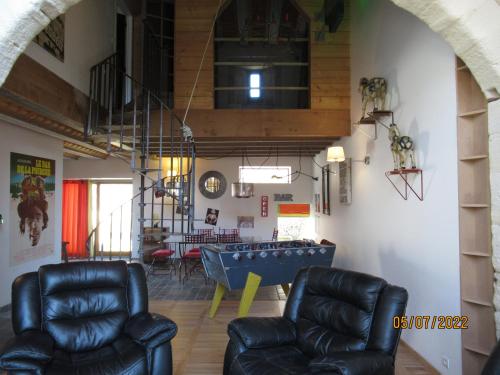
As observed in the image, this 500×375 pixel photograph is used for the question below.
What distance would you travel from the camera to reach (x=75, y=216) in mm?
8742

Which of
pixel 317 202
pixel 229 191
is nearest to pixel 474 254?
pixel 317 202

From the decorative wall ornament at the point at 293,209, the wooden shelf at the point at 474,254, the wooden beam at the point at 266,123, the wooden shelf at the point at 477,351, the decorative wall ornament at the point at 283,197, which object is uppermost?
the wooden beam at the point at 266,123

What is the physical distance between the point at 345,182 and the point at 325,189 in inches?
57.7

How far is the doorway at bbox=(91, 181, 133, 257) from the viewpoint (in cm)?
895

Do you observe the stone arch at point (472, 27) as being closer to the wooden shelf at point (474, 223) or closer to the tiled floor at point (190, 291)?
the wooden shelf at point (474, 223)

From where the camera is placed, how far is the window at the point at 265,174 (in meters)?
8.52

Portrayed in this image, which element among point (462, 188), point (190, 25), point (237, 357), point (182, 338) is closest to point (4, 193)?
point (182, 338)

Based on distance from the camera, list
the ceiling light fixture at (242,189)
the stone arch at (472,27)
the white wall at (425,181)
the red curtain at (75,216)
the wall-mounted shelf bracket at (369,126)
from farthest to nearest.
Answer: the red curtain at (75,216) < the ceiling light fixture at (242,189) < the wall-mounted shelf bracket at (369,126) < the white wall at (425,181) < the stone arch at (472,27)

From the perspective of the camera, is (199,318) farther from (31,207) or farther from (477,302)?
(477,302)

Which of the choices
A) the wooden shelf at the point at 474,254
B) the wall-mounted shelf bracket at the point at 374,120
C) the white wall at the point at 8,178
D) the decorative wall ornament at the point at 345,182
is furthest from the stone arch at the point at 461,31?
the white wall at the point at 8,178

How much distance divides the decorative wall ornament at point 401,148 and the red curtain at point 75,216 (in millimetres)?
7686

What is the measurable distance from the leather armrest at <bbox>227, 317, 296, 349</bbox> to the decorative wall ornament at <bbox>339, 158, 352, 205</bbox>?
298 centimetres

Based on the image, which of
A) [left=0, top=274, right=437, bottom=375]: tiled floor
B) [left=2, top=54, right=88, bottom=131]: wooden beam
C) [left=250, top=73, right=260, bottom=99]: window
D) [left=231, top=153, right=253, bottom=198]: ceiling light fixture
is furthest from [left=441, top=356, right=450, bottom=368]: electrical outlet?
[left=231, top=153, right=253, bottom=198]: ceiling light fixture

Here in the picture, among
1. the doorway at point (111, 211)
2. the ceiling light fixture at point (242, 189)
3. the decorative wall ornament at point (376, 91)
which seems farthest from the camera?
the doorway at point (111, 211)
